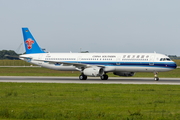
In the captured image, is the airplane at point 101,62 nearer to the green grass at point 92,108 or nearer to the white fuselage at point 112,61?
the white fuselage at point 112,61

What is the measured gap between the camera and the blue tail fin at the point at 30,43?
176ft

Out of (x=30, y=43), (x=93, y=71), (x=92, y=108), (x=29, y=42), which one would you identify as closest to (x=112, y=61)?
(x=93, y=71)

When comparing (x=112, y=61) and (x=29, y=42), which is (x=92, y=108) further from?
(x=29, y=42)

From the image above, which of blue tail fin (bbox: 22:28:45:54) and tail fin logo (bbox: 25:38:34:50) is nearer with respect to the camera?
blue tail fin (bbox: 22:28:45:54)

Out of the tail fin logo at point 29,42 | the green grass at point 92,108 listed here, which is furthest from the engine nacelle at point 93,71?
the green grass at point 92,108

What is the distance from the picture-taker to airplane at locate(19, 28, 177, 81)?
4447cm

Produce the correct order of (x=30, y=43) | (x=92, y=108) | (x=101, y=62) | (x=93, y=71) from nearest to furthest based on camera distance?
(x=92, y=108) → (x=93, y=71) → (x=101, y=62) → (x=30, y=43)

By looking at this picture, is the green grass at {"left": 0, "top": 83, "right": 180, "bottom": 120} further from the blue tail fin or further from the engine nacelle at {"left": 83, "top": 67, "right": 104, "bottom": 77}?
the blue tail fin

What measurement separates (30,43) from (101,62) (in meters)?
12.4

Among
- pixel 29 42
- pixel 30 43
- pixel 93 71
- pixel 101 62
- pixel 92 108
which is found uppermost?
pixel 29 42

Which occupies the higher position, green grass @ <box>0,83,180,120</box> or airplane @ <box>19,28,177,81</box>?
airplane @ <box>19,28,177,81</box>

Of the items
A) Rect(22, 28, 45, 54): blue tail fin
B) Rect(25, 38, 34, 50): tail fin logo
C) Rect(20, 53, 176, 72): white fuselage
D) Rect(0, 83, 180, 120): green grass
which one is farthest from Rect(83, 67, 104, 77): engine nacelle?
Rect(0, 83, 180, 120): green grass

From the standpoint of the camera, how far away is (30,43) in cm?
5384

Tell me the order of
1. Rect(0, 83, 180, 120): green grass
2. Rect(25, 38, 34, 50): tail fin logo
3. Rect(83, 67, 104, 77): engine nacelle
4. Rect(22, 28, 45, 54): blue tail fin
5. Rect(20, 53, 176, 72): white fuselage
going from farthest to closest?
1. Rect(25, 38, 34, 50): tail fin logo
2. Rect(22, 28, 45, 54): blue tail fin
3. Rect(83, 67, 104, 77): engine nacelle
4. Rect(20, 53, 176, 72): white fuselage
5. Rect(0, 83, 180, 120): green grass
